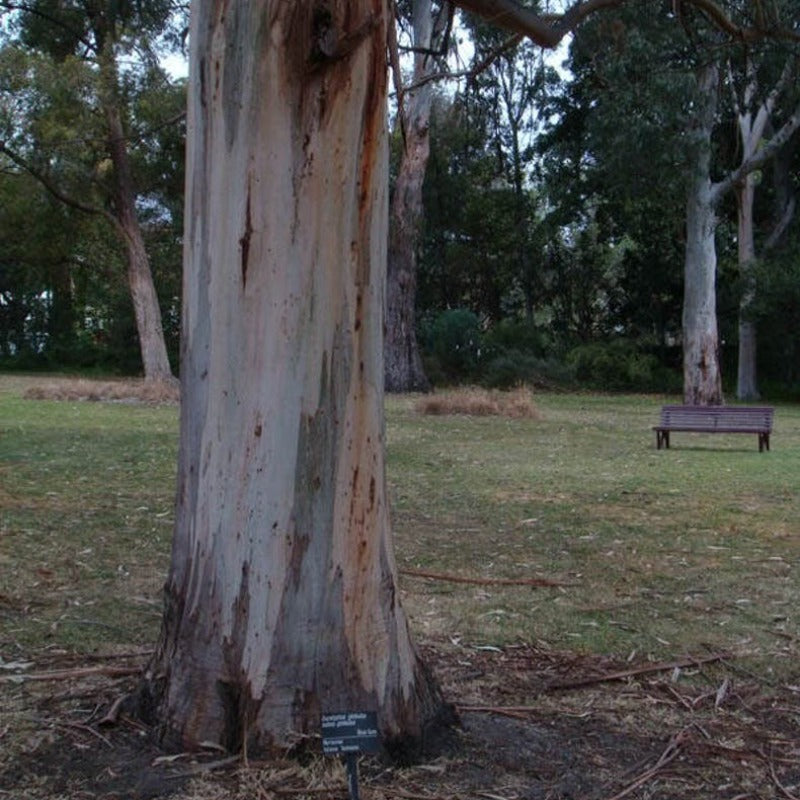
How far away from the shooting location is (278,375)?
3656 millimetres

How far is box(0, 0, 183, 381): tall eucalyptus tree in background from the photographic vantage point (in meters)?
24.4

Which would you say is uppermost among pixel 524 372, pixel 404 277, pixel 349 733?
pixel 404 277

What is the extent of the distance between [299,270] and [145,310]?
25928mm

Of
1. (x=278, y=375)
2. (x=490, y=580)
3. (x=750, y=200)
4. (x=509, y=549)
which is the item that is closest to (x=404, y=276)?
(x=750, y=200)

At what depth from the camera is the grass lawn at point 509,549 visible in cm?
554

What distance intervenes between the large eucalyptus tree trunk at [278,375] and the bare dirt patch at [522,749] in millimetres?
180

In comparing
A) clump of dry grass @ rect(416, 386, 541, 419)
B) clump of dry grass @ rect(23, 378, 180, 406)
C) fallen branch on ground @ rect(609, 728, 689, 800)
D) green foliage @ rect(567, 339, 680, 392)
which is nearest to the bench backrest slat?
clump of dry grass @ rect(416, 386, 541, 419)

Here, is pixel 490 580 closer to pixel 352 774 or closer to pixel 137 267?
pixel 352 774

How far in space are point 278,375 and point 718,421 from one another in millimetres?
13334

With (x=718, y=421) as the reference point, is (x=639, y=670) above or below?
below

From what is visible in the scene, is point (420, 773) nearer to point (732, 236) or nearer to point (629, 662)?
point (629, 662)

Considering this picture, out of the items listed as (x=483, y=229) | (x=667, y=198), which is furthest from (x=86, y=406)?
(x=483, y=229)

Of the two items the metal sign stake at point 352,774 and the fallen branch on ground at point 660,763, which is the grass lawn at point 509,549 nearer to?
the fallen branch on ground at point 660,763

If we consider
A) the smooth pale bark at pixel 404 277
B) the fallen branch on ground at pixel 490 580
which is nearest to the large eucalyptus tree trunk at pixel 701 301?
the smooth pale bark at pixel 404 277
